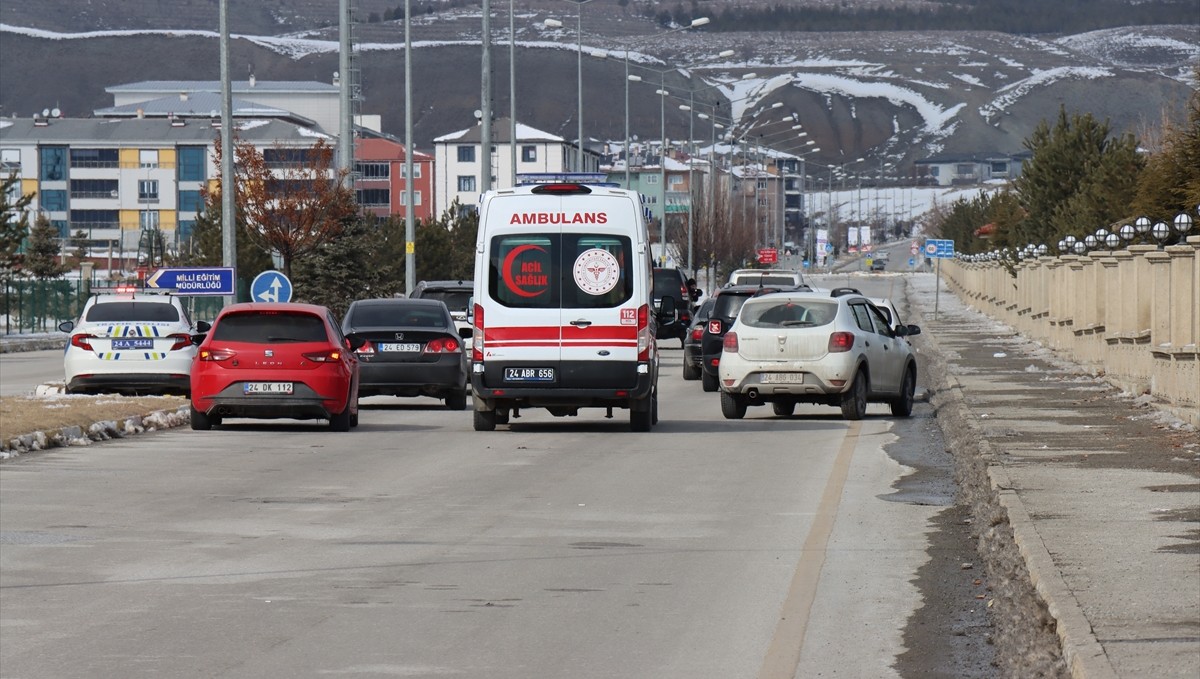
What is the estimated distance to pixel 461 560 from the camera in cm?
1207

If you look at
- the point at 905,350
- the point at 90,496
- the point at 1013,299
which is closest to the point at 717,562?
the point at 90,496

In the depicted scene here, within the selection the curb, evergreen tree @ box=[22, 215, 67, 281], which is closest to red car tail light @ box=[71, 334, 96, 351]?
the curb

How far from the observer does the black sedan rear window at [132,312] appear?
26734mm

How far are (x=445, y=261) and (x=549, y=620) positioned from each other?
2728 inches

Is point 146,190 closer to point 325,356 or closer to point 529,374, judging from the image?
point 325,356

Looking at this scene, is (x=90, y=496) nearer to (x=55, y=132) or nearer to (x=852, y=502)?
(x=852, y=502)

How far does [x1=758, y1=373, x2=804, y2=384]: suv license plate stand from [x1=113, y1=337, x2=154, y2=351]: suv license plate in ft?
27.9

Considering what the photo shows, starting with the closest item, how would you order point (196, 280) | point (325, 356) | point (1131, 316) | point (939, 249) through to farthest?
1. point (325, 356)
2. point (1131, 316)
3. point (196, 280)
4. point (939, 249)

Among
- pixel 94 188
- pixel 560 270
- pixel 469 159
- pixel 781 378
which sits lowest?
pixel 781 378

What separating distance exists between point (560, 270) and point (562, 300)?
0.37 meters

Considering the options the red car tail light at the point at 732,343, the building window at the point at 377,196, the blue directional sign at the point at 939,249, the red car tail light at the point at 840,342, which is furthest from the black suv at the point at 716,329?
the building window at the point at 377,196

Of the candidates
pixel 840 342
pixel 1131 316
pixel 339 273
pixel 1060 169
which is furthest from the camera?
pixel 1060 169

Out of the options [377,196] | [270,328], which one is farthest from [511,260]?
[377,196]

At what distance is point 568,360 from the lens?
22.6 meters
